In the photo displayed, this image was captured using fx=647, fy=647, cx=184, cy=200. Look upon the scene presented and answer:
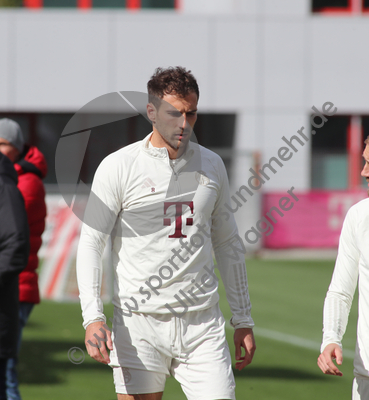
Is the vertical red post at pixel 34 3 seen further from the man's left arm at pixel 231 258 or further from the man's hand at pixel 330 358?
the man's hand at pixel 330 358

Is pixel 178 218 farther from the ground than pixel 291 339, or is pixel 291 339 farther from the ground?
pixel 178 218

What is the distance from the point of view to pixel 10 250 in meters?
3.50

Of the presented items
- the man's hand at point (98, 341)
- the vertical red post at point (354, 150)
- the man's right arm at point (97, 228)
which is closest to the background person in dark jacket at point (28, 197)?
the man's right arm at point (97, 228)

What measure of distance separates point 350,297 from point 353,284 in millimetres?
67

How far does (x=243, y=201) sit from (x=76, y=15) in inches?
308

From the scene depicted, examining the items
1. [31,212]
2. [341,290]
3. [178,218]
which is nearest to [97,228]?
[178,218]

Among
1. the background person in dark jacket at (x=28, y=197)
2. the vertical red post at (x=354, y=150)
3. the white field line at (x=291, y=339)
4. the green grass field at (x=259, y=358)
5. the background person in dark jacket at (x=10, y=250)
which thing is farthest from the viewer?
the vertical red post at (x=354, y=150)

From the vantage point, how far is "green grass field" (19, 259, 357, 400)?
5840 mm

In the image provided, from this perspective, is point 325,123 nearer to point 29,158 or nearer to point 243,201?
point 243,201

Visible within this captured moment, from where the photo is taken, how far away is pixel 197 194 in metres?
3.20

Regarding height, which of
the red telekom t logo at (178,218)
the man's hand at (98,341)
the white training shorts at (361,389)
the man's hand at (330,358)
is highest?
the red telekom t logo at (178,218)

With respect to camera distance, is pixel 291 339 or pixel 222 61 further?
pixel 222 61

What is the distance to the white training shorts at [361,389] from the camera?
111 inches

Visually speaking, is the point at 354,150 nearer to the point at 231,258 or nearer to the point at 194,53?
the point at 194,53
